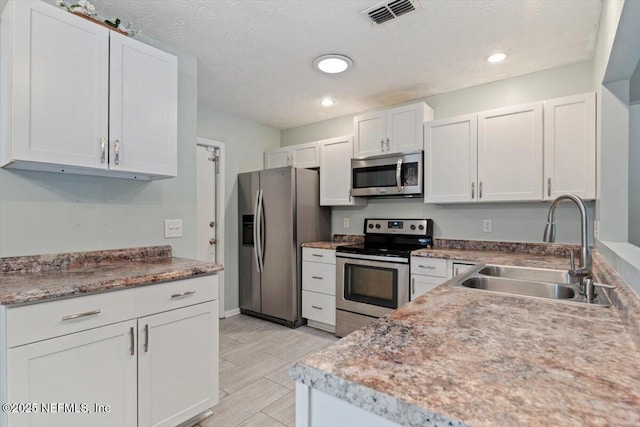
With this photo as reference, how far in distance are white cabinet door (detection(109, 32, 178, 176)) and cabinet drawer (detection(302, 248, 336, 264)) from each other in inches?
Result: 70.8

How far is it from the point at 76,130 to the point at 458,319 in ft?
6.39

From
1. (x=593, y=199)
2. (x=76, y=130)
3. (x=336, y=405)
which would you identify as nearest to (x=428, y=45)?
(x=593, y=199)

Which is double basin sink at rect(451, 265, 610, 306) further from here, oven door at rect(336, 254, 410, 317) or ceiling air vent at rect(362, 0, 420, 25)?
ceiling air vent at rect(362, 0, 420, 25)

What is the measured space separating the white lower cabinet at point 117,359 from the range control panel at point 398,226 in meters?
2.12

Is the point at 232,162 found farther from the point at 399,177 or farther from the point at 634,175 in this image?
the point at 634,175

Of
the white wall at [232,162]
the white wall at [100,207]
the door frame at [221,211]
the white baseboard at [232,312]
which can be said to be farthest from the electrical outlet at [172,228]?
the white baseboard at [232,312]

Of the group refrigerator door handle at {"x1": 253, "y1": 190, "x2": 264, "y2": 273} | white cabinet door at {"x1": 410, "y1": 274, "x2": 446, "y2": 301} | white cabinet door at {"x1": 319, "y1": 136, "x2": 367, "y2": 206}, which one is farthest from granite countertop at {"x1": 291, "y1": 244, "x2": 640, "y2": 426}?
refrigerator door handle at {"x1": 253, "y1": 190, "x2": 264, "y2": 273}

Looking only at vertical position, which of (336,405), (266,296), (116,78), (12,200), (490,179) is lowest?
(266,296)

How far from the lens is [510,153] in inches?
102

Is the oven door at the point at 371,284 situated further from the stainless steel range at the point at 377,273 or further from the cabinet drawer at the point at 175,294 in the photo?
the cabinet drawer at the point at 175,294

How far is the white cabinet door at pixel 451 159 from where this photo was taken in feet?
9.12

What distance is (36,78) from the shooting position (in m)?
1.50

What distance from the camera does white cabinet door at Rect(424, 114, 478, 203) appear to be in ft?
9.12

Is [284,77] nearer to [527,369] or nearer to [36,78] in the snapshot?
[36,78]
